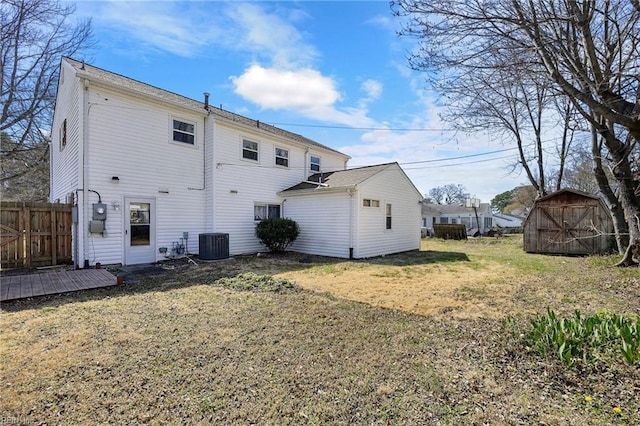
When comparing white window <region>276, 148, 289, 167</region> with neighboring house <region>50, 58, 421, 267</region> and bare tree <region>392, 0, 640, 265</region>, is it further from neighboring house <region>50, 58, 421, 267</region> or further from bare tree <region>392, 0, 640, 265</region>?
bare tree <region>392, 0, 640, 265</region>

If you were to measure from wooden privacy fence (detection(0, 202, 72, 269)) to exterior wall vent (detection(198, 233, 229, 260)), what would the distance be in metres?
3.75

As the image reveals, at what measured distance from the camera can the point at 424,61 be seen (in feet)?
16.8

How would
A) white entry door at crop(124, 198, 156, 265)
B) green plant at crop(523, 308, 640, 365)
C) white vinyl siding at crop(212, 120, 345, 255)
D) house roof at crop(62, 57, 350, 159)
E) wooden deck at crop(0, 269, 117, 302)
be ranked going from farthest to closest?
white vinyl siding at crop(212, 120, 345, 255) < white entry door at crop(124, 198, 156, 265) < house roof at crop(62, 57, 350, 159) < wooden deck at crop(0, 269, 117, 302) < green plant at crop(523, 308, 640, 365)

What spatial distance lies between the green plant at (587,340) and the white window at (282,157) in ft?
39.5

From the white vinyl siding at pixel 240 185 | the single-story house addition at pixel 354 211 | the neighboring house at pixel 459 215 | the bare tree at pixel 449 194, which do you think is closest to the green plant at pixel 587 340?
the single-story house addition at pixel 354 211

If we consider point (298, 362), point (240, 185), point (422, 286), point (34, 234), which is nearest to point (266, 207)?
point (240, 185)

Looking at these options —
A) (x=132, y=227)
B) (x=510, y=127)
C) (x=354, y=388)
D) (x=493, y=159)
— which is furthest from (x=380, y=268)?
(x=493, y=159)

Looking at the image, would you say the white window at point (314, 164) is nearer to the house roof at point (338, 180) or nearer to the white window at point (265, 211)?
the house roof at point (338, 180)

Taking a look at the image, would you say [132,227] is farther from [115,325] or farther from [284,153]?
[284,153]

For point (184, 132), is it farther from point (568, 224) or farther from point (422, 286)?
point (568, 224)

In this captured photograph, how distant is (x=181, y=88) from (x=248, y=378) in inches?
536

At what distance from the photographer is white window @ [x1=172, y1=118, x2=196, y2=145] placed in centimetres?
1080

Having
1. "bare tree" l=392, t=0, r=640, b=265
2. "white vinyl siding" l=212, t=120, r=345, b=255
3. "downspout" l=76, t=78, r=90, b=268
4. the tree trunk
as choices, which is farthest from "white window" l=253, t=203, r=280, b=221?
the tree trunk

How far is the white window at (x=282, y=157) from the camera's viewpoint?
555 inches
